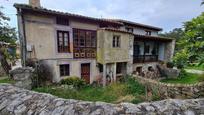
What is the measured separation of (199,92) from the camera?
358 inches

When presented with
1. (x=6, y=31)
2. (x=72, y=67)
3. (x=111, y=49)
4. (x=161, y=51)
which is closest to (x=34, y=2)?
(x=6, y=31)

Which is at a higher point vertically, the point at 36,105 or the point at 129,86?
the point at 36,105

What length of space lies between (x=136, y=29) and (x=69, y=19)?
1149 cm

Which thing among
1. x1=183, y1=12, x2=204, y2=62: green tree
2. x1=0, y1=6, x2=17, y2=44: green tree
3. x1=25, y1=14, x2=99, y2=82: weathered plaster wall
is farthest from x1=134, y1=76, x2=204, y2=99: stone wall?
x1=0, y1=6, x2=17, y2=44: green tree

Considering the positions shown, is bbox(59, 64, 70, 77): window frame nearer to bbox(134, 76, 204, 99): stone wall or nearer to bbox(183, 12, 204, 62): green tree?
bbox(134, 76, 204, 99): stone wall

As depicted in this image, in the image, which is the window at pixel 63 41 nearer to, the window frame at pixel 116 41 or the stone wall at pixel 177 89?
the window frame at pixel 116 41

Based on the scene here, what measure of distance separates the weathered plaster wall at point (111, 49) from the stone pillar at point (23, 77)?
6.33 metres

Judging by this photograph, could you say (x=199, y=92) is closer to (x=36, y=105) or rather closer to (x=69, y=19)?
(x=36, y=105)

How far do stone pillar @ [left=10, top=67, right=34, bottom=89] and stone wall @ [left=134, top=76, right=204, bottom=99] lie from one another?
8.48 m

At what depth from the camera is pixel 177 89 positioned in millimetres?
10070

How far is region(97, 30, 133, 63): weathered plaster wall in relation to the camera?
13.9 m

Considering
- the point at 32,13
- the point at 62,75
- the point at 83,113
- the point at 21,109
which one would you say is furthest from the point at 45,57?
the point at 83,113

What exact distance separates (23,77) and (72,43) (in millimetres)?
5080

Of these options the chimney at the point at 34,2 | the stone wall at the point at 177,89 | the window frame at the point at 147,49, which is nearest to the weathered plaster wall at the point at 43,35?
the chimney at the point at 34,2
